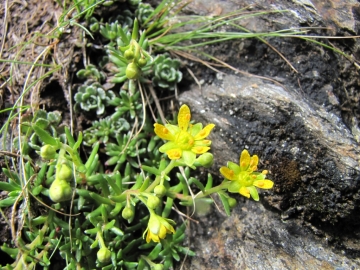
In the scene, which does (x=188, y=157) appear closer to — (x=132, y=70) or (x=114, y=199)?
(x=114, y=199)

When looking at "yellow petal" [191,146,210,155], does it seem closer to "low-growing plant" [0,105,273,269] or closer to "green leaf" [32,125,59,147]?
"low-growing plant" [0,105,273,269]

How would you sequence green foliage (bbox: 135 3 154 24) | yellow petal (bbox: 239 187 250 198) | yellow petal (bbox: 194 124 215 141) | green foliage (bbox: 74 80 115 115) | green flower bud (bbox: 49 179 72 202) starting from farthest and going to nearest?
green foliage (bbox: 135 3 154 24) → green foliage (bbox: 74 80 115 115) → yellow petal (bbox: 194 124 215 141) → yellow petal (bbox: 239 187 250 198) → green flower bud (bbox: 49 179 72 202)

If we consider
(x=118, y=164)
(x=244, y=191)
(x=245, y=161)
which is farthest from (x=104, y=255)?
(x=245, y=161)

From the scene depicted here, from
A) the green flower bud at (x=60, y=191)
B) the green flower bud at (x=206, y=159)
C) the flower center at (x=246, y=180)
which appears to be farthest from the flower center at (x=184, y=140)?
the green flower bud at (x=60, y=191)

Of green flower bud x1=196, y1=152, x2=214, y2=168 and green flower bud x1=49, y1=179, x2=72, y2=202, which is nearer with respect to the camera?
green flower bud x1=49, y1=179, x2=72, y2=202

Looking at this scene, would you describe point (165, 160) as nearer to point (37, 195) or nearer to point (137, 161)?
point (137, 161)

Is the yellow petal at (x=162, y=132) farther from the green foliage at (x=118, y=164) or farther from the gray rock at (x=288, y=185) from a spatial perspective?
the gray rock at (x=288, y=185)

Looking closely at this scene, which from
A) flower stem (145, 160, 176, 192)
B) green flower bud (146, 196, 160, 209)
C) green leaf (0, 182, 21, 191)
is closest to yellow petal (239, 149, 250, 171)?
flower stem (145, 160, 176, 192)
